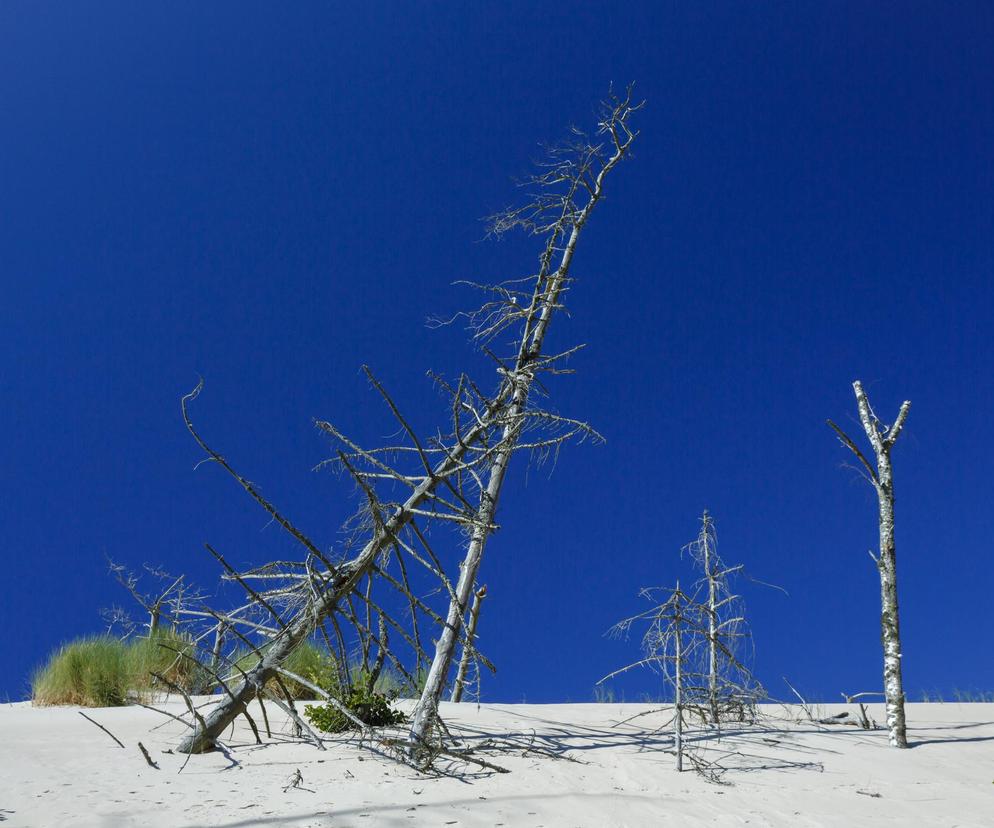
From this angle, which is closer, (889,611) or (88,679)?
(889,611)

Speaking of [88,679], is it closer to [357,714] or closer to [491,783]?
[357,714]

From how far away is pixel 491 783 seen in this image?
5906mm

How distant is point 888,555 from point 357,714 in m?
7.30

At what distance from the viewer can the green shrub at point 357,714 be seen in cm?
839

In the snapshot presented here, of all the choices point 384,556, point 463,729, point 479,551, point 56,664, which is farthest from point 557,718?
point 56,664

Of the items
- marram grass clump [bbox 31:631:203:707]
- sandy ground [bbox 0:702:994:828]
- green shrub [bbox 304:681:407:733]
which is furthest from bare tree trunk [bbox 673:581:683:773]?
marram grass clump [bbox 31:631:203:707]

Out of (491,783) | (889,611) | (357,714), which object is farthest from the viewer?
(889,611)

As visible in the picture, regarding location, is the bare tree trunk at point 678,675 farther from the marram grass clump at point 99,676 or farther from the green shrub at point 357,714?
the marram grass clump at point 99,676

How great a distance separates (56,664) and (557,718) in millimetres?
8741

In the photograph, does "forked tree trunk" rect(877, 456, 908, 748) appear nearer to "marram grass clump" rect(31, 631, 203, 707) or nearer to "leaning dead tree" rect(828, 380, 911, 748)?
"leaning dead tree" rect(828, 380, 911, 748)

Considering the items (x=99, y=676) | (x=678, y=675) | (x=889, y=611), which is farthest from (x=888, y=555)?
(x=99, y=676)

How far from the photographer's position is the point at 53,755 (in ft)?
20.6

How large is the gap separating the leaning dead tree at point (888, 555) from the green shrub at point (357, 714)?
20.4 feet

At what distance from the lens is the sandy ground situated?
4.88m
